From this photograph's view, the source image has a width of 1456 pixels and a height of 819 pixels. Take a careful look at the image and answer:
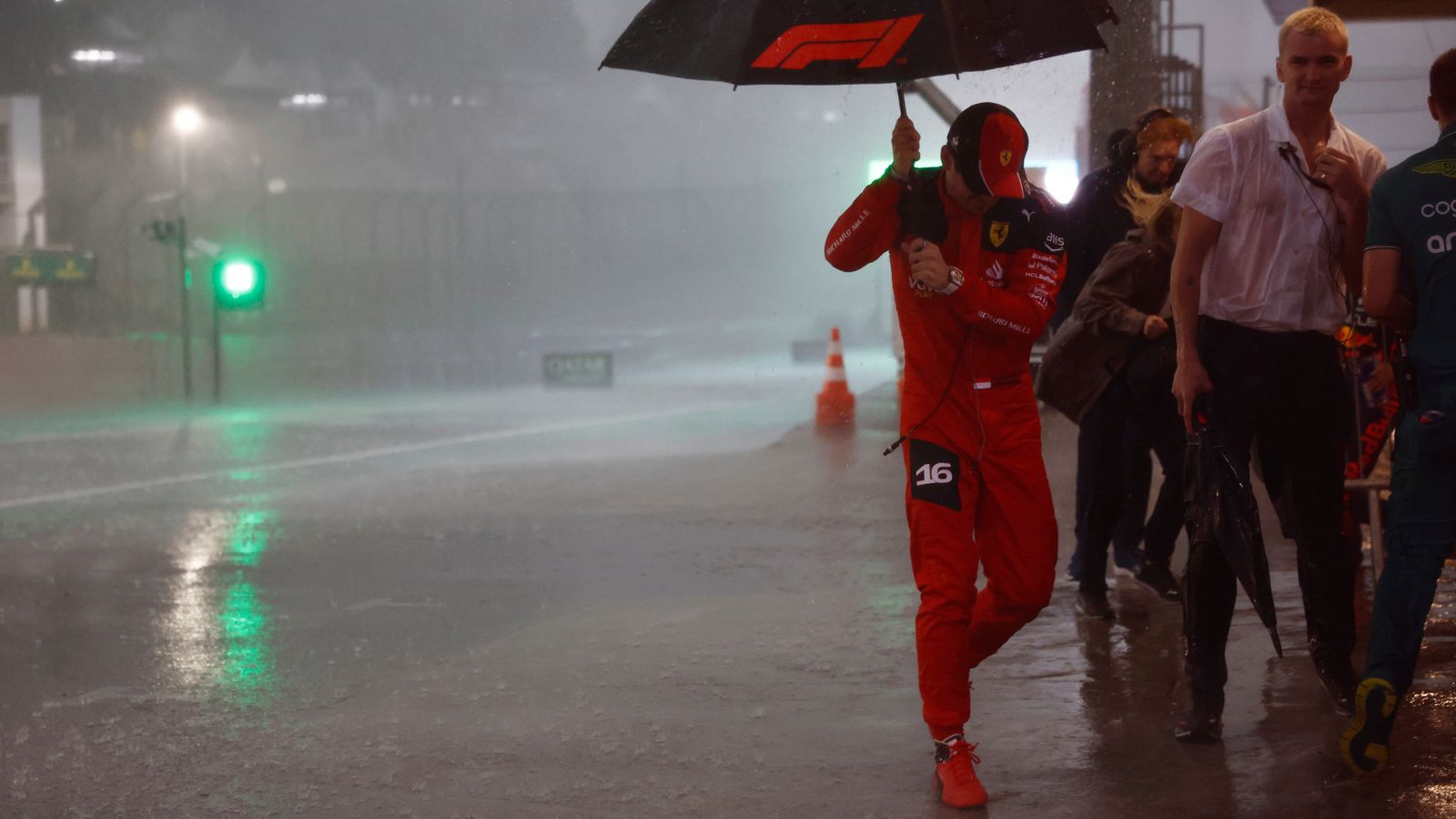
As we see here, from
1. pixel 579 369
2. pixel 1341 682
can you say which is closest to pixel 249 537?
pixel 1341 682

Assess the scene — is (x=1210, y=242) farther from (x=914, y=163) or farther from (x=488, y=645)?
(x=488, y=645)

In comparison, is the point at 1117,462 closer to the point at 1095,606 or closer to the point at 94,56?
the point at 1095,606

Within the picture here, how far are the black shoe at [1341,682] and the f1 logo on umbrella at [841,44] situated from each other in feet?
6.76

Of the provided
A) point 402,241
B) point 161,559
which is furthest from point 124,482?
point 402,241

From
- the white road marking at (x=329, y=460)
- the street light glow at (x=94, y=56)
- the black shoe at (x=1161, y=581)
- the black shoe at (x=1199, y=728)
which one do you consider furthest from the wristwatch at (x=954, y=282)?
the street light glow at (x=94, y=56)

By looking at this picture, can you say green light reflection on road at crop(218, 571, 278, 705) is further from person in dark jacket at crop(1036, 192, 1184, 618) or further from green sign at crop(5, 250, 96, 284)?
green sign at crop(5, 250, 96, 284)

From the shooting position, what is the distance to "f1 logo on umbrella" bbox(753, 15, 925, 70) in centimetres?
381

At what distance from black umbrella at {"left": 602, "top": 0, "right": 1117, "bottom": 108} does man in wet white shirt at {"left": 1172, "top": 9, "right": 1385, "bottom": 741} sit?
0.52m

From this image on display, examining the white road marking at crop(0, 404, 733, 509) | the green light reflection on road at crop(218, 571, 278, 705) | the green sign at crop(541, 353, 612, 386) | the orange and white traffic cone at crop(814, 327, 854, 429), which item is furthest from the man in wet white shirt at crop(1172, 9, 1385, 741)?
the green sign at crop(541, 353, 612, 386)

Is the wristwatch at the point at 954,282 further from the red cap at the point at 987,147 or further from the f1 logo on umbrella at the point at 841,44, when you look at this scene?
the f1 logo on umbrella at the point at 841,44

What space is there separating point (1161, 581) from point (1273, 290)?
2.13 m

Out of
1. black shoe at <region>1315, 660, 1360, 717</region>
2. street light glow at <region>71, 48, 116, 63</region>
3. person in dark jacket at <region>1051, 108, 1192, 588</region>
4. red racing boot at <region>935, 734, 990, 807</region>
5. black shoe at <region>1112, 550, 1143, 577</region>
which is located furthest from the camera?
street light glow at <region>71, 48, 116, 63</region>

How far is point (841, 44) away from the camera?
12.6 ft

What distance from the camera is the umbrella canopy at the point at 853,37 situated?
3781 millimetres
